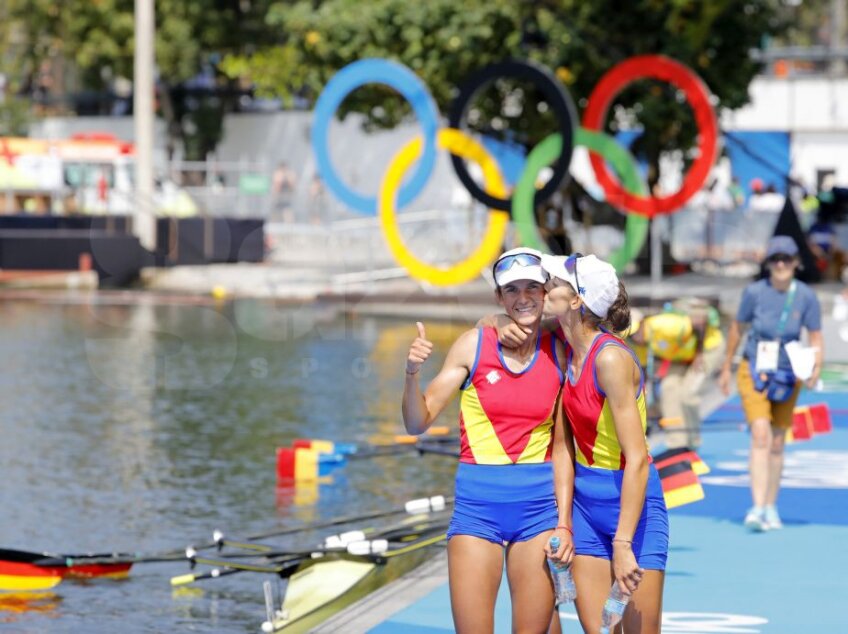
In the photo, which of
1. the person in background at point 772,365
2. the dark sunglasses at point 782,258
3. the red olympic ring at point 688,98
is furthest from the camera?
the red olympic ring at point 688,98

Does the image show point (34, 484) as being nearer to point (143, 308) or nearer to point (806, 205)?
point (143, 308)

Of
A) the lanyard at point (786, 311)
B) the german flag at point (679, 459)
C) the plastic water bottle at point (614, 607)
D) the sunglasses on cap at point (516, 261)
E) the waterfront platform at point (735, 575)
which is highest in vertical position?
the sunglasses on cap at point (516, 261)

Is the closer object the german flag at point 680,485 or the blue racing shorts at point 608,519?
the blue racing shorts at point 608,519

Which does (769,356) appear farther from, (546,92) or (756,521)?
(546,92)

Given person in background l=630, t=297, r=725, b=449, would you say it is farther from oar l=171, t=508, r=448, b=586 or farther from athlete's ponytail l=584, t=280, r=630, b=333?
athlete's ponytail l=584, t=280, r=630, b=333

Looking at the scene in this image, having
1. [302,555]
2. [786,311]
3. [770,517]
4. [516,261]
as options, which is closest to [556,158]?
[786,311]

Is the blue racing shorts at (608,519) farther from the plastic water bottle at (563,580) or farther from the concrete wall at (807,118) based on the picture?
the concrete wall at (807,118)

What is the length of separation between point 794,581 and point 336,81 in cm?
1836

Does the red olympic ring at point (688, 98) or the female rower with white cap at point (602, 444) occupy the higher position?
the red olympic ring at point (688, 98)

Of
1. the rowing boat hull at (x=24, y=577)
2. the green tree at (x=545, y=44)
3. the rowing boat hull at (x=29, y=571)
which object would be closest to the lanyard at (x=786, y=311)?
the rowing boat hull at (x=29, y=571)

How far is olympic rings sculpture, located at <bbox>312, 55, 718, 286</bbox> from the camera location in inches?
1005

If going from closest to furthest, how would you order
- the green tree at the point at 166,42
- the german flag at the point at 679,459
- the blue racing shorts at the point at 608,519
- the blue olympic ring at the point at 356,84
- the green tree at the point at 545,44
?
1. the blue racing shorts at the point at 608,519
2. the german flag at the point at 679,459
3. the blue olympic ring at the point at 356,84
4. the green tree at the point at 545,44
5. the green tree at the point at 166,42

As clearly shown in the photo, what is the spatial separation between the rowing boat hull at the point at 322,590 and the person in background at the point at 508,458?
258 cm

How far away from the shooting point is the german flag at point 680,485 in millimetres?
8266
